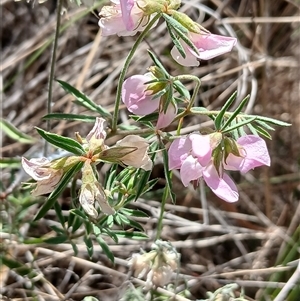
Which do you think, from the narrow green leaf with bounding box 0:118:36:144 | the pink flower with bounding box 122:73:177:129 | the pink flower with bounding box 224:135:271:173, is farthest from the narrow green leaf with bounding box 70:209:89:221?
the narrow green leaf with bounding box 0:118:36:144

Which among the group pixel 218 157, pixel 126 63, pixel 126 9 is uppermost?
pixel 126 9

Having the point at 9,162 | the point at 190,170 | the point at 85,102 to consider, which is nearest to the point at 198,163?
the point at 190,170

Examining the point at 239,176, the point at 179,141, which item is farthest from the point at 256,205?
the point at 179,141

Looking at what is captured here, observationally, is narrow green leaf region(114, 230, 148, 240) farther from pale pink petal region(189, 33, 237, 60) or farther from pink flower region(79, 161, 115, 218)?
pale pink petal region(189, 33, 237, 60)

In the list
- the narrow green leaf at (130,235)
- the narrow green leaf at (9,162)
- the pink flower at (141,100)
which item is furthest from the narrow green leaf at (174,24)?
the narrow green leaf at (9,162)

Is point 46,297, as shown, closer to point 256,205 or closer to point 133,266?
point 133,266

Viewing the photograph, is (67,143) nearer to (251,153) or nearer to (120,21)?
(120,21)

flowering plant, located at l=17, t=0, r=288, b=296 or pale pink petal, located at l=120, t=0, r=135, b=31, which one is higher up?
pale pink petal, located at l=120, t=0, r=135, b=31
